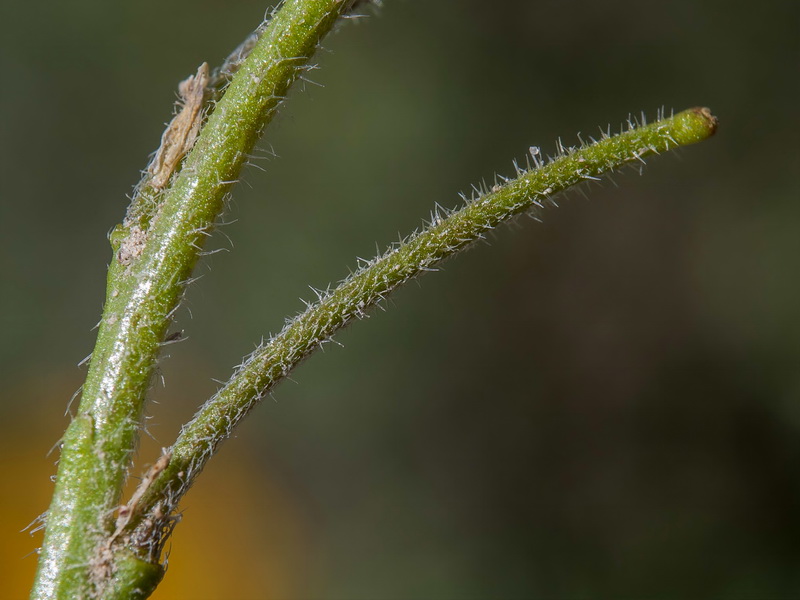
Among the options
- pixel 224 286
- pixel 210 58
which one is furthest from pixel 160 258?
pixel 210 58

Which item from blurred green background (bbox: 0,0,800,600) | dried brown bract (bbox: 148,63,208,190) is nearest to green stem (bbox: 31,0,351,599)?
dried brown bract (bbox: 148,63,208,190)

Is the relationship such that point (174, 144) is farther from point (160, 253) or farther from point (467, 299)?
point (467, 299)

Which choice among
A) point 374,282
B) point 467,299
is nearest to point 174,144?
point 374,282

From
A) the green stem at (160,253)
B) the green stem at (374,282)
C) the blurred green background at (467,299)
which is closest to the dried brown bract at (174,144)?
the green stem at (160,253)

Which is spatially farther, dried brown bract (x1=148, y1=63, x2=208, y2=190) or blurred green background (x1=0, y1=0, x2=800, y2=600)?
blurred green background (x1=0, y1=0, x2=800, y2=600)

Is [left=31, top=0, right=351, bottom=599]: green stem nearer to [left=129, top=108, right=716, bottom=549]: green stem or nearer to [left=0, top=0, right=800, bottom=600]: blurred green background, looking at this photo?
[left=129, top=108, right=716, bottom=549]: green stem

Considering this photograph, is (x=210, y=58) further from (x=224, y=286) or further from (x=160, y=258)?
(x=160, y=258)

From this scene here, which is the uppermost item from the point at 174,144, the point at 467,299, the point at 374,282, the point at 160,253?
the point at 467,299
